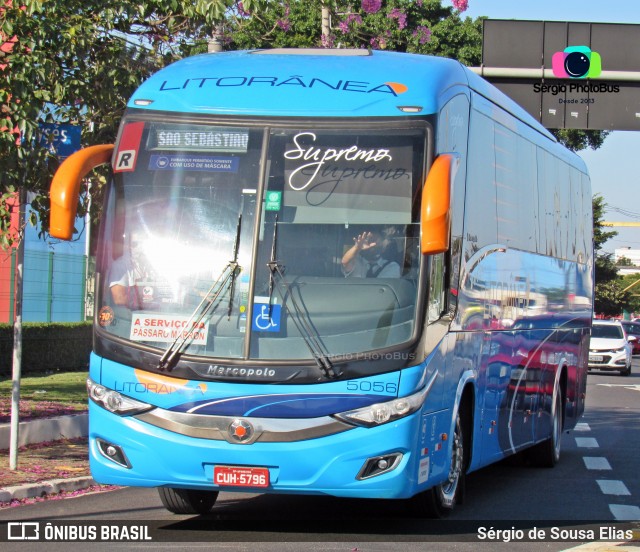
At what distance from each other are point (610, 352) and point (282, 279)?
30.0 meters

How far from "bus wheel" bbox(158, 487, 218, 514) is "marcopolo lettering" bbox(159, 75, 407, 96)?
3155mm

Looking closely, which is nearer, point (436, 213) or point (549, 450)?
point (436, 213)

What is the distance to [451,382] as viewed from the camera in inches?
360

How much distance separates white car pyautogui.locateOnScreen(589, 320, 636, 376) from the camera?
120ft

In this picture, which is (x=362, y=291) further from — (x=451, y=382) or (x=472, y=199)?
(x=472, y=199)

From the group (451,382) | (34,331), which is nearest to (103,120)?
(451,382)

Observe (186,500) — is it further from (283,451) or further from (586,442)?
(586,442)

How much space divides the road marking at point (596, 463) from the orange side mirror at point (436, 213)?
22.4 ft

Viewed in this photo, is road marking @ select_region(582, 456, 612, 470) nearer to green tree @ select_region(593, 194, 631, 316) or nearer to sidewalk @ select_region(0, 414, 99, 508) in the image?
sidewalk @ select_region(0, 414, 99, 508)

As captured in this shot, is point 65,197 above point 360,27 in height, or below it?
below

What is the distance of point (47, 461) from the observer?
12.0 meters
